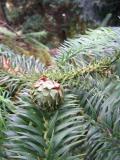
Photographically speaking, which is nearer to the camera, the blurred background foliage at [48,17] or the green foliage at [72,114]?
the green foliage at [72,114]

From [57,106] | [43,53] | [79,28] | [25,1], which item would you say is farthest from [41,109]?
[25,1]

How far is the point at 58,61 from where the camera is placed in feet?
2.65

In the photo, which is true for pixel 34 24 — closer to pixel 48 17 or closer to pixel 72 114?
pixel 48 17

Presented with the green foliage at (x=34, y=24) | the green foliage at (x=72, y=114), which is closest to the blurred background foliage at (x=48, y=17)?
the green foliage at (x=34, y=24)

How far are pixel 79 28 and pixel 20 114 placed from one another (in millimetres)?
4077

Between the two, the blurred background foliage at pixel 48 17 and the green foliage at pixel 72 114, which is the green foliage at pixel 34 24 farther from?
the green foliage at pixel 72 114

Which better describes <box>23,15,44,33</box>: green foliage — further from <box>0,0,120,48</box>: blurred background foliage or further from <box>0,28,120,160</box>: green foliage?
<box>0,28,120,160</box>: green foliage

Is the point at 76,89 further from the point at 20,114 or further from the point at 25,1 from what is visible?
the point at 25,1

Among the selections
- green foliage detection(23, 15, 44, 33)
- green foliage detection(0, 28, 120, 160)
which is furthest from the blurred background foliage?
green foliage detection(0, 28, 120, 160)

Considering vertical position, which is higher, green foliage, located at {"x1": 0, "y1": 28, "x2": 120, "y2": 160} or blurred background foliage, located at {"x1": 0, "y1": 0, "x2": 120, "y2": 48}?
green foliage, located at {"x1": 0, "y1": 28, "x2": 120, "y2": 160}

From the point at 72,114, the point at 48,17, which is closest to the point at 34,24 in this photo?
the point at 48,17

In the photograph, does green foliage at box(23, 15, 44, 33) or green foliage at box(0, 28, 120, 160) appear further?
green foliage at box(23, 15, 44, 33)

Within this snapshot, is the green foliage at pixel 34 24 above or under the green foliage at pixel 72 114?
under

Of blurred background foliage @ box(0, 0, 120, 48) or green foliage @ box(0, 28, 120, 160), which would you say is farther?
blurred background foliage @ box(0, 0, 120, 48)
